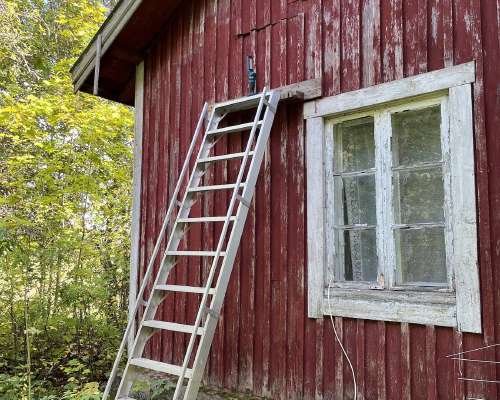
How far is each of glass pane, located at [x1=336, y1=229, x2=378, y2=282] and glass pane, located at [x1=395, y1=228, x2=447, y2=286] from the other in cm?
20

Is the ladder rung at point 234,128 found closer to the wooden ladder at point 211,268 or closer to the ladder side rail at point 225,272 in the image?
the wooden ladder at point 211,268

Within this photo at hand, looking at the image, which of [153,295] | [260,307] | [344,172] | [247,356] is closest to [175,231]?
[153,295]

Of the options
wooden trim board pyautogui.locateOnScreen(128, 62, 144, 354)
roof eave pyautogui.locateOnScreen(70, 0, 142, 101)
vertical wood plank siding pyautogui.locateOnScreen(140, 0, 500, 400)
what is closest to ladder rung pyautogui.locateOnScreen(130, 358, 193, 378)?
vertical wood plank siding pyautogui.locateOnScreen(140, 0, 500, 400)

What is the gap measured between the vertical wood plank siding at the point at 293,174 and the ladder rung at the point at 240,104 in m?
0.26

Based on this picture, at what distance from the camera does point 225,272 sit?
11.0ft

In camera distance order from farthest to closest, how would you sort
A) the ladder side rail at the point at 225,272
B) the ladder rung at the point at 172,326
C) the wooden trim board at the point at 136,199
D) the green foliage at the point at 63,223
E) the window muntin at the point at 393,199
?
the green foliage at the point at 63,223 < the wooden trim board at the point at 136,199 < the ladder rung at the point at 172,326 < the window muntin at the point at 393,199 < the ladder side rail at the point at 225,272

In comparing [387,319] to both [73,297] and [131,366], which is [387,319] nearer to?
[131,366]

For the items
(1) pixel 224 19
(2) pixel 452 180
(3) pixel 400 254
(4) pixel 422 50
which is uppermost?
(1) pixel 224 19

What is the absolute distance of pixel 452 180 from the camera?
304cm

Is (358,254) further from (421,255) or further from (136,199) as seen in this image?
(136,199)

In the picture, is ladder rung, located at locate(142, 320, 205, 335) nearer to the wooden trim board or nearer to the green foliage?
the wooden trim board

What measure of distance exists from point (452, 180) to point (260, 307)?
1931 millimetres

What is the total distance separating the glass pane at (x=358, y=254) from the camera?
343 cm

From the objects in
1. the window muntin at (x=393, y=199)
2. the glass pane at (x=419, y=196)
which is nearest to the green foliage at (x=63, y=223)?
the window muntin at (x=393, y=199)
